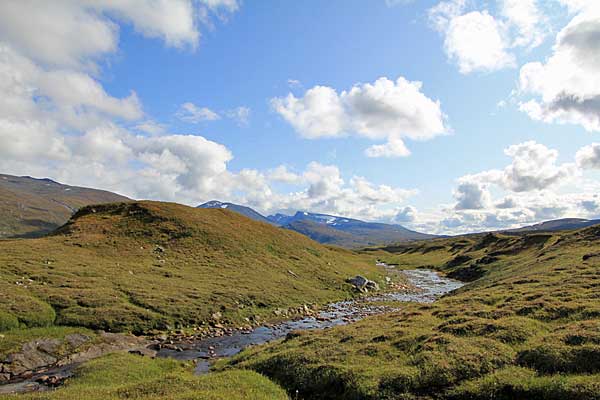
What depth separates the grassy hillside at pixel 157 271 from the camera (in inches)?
1196

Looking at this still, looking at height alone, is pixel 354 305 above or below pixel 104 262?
below

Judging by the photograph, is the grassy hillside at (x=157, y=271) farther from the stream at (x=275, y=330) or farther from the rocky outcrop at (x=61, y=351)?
the stream at (x=275, y=330)

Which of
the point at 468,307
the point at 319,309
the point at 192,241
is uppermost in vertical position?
the point at 192,241

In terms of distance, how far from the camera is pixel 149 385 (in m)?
15.8

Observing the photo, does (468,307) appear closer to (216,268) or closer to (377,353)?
(377,353)

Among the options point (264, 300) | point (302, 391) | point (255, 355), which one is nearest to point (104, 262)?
point (264, 300)

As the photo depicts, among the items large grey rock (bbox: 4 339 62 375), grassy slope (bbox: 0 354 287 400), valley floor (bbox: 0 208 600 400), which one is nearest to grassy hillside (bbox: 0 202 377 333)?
large grey rock (bbox: 4 339 62 375)

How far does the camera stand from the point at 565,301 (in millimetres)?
24125

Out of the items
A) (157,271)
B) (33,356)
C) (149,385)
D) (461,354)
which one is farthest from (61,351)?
(461,354)

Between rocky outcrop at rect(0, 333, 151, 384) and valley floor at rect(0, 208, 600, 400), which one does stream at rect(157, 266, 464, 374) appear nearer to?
valley floor at rect(0, 208, 600, 400)

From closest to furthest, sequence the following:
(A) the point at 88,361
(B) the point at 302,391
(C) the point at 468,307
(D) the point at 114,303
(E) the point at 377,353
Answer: (B) the point at 302,391, (E) the point at 377,353, (A) the point at 88,361, (C) the point at 468,307, (D) the point at 114,303

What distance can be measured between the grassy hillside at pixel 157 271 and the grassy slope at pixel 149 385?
31.0 feet

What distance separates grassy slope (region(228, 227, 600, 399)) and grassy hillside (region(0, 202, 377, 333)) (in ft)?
45.5

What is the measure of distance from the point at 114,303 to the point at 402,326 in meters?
25.3
